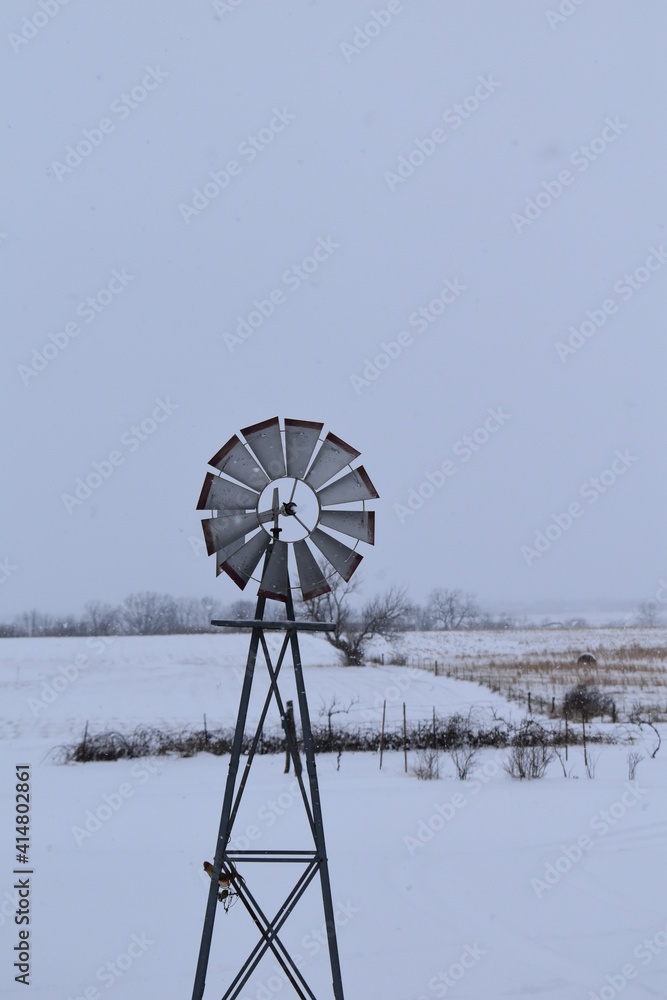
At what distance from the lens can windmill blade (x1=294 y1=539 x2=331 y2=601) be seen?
339 centimetres

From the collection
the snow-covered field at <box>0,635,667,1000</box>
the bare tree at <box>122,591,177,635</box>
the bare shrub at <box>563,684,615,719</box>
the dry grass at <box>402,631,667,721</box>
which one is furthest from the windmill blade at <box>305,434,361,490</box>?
the bare tree at <box>122,591,177,635</box>

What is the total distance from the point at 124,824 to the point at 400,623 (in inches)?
852

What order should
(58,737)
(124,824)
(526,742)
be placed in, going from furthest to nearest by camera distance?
(58,737) → (526,742) → (124,824)

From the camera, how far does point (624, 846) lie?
6719 millimetres

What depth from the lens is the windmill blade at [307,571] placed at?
339cm

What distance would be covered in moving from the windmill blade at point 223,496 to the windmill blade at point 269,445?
0.43ft

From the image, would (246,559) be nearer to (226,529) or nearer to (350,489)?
(226,529)

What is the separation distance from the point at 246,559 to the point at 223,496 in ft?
0.91

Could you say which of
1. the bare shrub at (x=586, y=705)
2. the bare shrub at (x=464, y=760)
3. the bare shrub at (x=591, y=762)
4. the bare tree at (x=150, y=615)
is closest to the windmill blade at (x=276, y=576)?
the bare shrub at (x=464, y=760)

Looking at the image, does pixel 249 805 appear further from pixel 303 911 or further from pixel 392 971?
pixel 392 971

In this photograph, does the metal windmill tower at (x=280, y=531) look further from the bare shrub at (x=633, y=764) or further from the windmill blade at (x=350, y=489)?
the bare shrub at (x=633, y=764)

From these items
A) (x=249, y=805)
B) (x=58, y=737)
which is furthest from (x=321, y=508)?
(x=58, y=737)

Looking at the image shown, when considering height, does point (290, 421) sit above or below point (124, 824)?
above

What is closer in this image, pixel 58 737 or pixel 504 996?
pixel 504 996
